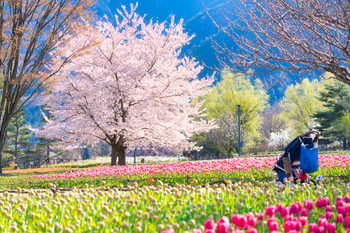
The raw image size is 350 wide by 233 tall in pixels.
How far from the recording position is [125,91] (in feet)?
50.3

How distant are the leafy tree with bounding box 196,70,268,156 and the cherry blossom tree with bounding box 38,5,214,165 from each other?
14.4m

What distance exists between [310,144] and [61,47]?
1136 centimetres

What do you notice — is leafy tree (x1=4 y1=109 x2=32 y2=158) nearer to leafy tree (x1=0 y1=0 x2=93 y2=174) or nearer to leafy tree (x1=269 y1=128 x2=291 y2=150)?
leafy tree (x1=0 y1=0 x2=93 y2=174)

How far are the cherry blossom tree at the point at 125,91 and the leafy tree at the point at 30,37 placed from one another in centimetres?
175

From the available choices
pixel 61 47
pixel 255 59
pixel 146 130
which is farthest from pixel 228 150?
pixel 255 59

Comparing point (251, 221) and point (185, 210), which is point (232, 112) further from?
point (251, 221)

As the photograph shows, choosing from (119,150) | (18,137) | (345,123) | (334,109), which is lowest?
(119,150)

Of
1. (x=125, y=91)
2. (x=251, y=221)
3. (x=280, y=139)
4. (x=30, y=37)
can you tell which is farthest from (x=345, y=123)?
(x=251, y=221)

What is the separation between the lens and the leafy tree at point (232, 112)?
30.5m

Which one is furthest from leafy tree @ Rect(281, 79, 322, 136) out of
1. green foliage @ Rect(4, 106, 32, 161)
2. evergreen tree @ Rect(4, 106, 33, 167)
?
green foliage @ Rect(4, 106, 32, 161)

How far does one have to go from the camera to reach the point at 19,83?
11.9m

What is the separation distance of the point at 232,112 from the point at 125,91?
2093 cm

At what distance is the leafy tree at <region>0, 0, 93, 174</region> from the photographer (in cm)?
1208

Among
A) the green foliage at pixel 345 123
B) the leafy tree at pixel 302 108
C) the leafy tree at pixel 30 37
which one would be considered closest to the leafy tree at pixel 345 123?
the green foliage at pixel 345 123
